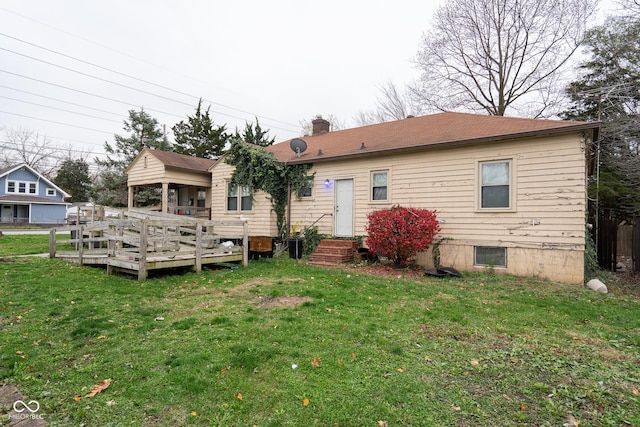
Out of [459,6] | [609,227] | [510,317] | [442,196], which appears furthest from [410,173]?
[459,6]

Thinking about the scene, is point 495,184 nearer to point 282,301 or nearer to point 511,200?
point 511,200

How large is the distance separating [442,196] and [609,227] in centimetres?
574

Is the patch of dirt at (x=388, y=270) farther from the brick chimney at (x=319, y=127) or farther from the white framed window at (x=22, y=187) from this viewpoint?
the white framed window at (x=22, y=187)

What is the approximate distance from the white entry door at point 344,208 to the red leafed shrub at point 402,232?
2.24 m

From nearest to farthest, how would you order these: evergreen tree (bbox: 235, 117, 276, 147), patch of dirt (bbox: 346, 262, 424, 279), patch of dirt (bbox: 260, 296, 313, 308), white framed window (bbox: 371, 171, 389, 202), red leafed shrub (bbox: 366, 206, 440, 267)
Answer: patch of dirt (bbox: 260, 296, 313, 308)
patch of dirt (bbox: 346, 262, 424, 279)
red leafed shrub (bbox: 366, 206, 440, 267)
white framed window (bbox: 371, 171, 389, 202)
evergreen tree (bbox: 235, 117, 276, 147)

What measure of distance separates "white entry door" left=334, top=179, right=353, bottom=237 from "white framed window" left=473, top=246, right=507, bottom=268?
13.0 ft

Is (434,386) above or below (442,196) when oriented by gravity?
below

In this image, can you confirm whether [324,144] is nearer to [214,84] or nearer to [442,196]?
[442,196]

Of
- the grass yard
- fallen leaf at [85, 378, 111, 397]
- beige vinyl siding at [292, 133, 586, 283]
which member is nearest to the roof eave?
beige vinyl siding at [292, 133, 586, 283]

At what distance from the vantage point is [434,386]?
2.76 m

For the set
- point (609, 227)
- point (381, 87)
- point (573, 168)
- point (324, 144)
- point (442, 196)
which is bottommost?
point (609, 227)

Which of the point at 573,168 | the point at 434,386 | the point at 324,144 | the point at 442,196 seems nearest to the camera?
the point at 434,386

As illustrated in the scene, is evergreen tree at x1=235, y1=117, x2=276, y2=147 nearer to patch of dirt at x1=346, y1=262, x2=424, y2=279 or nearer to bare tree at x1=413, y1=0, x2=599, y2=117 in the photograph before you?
bare tree at x1=413, y1=0, x2=599, y2=117

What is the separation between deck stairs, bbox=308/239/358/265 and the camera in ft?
32.2
